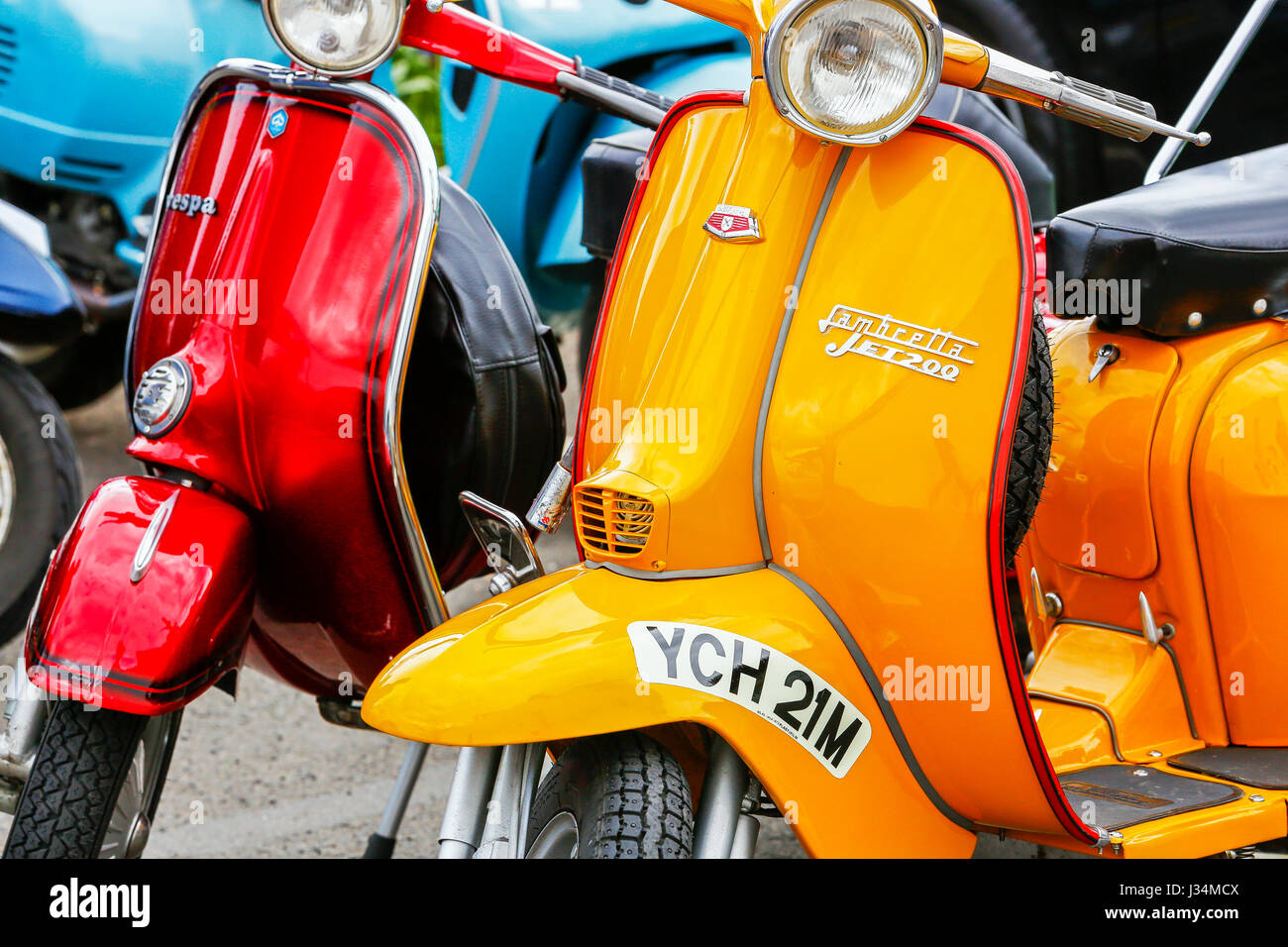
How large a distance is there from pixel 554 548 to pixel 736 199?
2.74 meters

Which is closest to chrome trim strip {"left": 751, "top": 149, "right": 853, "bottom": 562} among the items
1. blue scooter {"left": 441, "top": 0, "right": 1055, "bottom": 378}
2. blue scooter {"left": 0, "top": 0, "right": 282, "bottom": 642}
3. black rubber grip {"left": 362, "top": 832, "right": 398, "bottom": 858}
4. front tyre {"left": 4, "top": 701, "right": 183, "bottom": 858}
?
front tyre {"left": 4, "top": 701, "right": 183, "bottom": 858}

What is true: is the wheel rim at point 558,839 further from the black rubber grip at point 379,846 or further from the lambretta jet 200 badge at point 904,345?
the black rubber grip at point 379,846

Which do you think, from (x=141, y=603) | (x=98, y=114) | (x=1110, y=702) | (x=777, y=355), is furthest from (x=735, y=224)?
(x=98, y=114)

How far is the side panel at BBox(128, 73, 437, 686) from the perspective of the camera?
1908 millimetres

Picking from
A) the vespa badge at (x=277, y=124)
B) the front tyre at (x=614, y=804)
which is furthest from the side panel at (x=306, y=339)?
the front tyre at (x=614, y=804)

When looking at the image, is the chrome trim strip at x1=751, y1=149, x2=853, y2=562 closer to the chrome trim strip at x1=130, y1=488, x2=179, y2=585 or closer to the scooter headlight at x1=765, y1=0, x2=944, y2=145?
the scooter headlight at x1=765, y1=0, x2=944, y2=145

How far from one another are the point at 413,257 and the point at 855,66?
2.37 ft

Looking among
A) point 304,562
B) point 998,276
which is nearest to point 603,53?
point 304,562

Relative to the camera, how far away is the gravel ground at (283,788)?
8.84 ft

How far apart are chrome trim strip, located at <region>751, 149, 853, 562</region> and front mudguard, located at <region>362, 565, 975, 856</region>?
0.07m

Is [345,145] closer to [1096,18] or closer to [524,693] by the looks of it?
[524,693]

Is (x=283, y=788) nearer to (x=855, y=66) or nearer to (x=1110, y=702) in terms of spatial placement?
(x=1110, y=702)

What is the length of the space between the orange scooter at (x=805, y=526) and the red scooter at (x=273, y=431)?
42 cm

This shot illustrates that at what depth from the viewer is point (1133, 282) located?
198cm
